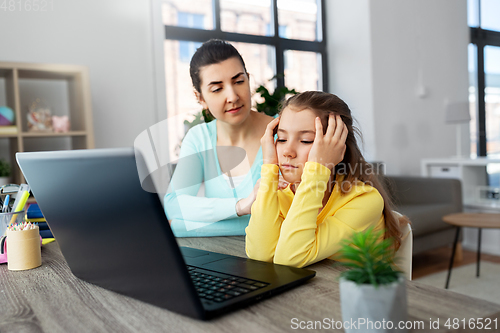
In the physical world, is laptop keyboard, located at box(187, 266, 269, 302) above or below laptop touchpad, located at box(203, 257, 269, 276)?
above

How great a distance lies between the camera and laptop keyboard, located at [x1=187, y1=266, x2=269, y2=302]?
0.60 m

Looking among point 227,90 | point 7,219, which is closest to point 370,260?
point 7,219

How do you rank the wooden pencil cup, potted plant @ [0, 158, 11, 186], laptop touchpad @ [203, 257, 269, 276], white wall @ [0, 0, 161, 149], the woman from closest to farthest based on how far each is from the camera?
1. laptop touchpad @ [203, 257, 269, 276]
2. the wooden pencil cup
3. the woman
4. potted plant @ [0, 158, 11, 186]
5. white wall @ [0, 0, 161, 149]

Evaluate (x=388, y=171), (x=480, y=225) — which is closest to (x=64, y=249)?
(x=480, y=225)

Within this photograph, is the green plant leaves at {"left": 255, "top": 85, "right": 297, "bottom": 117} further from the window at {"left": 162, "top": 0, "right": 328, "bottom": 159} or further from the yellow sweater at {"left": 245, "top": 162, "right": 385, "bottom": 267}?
the yellow sweater at {"left": 245, "top": 162, "right": 385, "bottom": 267}

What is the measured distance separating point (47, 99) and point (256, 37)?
2046 millimetres

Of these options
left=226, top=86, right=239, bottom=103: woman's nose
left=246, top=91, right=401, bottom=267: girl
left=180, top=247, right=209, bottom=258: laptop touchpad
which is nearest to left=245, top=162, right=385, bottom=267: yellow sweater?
left=246, top=91, right=401, bottom=267: girl

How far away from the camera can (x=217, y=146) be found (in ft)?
4.77

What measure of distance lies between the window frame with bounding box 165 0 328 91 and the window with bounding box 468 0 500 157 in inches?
69.8

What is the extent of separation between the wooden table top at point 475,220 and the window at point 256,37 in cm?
168

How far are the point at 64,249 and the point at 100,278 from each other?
13 cm

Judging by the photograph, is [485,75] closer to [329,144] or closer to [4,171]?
[329,144]

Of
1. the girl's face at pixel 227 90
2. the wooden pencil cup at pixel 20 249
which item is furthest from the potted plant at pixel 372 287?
the girl's face at pixel 227 90

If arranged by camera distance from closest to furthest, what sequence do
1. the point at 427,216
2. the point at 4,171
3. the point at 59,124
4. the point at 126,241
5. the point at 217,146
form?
the point at 126,241, the point at 217,146, the point at 4,171, the point at 59,124, the point at 427,216
